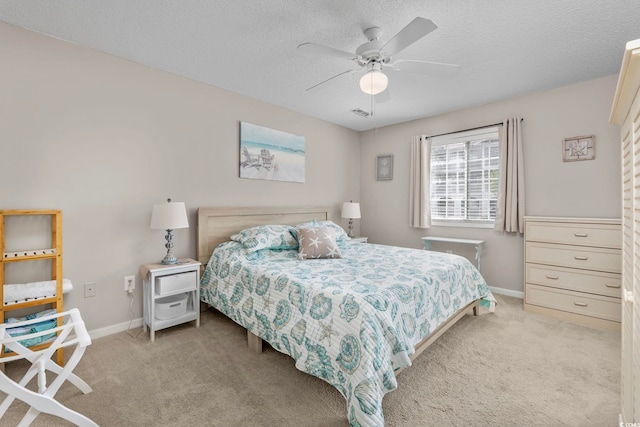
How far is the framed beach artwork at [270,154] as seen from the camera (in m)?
3.45

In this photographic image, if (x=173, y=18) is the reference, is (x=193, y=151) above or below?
below

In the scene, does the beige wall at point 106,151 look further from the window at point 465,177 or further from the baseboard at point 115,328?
the window at point 465,177

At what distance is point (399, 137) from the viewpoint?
457 cm

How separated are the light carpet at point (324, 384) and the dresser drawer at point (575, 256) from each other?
609 mm

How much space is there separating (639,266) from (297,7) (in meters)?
2.16

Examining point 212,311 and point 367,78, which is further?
point 212,311

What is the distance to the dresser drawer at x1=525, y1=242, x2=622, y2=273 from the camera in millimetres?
2666

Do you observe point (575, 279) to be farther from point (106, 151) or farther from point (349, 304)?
point (106, 151)

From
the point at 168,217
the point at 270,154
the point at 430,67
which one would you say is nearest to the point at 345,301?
the point at 168,217

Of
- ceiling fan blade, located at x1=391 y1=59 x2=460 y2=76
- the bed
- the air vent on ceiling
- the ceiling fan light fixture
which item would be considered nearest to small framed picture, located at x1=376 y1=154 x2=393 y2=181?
the air vent on ceiling

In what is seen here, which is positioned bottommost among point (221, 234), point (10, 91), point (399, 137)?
point (221, 234)

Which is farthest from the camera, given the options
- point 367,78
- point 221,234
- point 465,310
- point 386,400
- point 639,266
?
point 221,234

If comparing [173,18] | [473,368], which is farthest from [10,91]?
[473,368]

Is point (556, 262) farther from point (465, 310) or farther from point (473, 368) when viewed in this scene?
point (473, 368)
